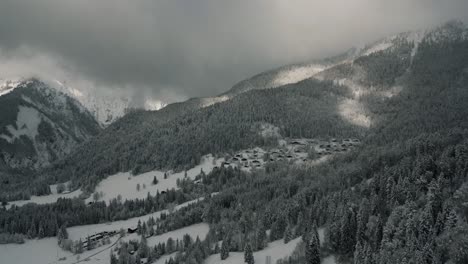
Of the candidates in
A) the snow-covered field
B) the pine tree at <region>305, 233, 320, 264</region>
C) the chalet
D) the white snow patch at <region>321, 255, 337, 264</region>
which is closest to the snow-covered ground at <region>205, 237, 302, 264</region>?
the white snow patch at <region>321, 255, 337, 264</region>

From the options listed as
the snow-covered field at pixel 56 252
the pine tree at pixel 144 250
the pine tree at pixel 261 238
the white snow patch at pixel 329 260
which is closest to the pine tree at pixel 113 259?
the snow-covered field at pixel 56 252

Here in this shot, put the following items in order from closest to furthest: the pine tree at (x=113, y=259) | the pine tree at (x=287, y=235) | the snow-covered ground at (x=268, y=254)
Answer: the snow-covered ground at (x=268, y=254) < the pine tree at (x=287, y=235) < the pine tree at (x=113, y=259)

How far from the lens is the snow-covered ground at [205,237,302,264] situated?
381 feet

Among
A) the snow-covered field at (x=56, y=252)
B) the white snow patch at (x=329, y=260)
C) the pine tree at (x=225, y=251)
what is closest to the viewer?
the white snow patch at (x=329, y=260)

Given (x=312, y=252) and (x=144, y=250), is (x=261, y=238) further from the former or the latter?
(x=144, y=250)

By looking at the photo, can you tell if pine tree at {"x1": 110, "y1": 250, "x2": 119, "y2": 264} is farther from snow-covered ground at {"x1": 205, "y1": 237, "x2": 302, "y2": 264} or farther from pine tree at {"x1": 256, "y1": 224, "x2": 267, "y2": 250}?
pine tree at {"x1": 256, "y1": 224, "x2": 267, "y2": 250}

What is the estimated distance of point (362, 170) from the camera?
6068 inches

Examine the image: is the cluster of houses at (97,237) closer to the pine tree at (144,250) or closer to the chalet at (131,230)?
the chalet at (131,230)

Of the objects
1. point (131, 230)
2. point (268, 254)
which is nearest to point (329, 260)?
point (268, 254)

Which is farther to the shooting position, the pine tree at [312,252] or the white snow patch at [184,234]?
the white snow patch at [184,234]

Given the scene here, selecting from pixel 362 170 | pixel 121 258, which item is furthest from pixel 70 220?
pixel 362 170

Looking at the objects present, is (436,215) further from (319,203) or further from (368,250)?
(319,203)

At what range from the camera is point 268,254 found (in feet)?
391

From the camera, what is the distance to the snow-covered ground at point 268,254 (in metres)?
116
